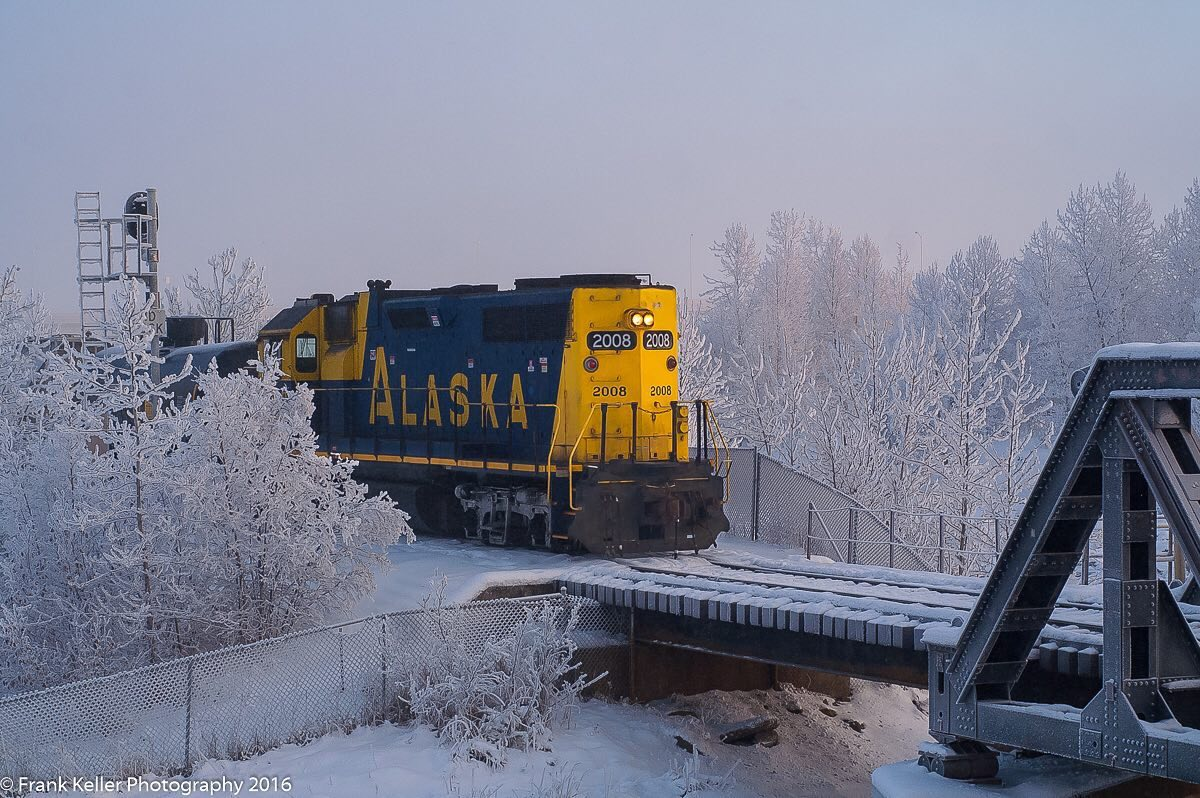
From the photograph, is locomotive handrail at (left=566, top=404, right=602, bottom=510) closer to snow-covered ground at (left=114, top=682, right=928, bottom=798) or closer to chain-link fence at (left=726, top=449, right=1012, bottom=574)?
snow-covered ground at (left=114, top=682, right=928, bottom=798)

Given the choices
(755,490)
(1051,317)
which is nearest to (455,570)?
(755,490)

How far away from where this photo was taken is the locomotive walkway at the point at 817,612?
9797 millimetres

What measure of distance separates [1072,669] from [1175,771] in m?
2.10

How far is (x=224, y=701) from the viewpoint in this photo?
10805 millimetres

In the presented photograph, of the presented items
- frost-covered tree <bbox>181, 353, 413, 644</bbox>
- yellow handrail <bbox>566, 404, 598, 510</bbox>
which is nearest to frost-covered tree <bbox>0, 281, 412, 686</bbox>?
frost-covered tree <bbox>181, 353, 413, 644</bbox>

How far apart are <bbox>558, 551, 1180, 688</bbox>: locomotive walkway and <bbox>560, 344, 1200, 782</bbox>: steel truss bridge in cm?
3

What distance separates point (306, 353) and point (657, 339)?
21.8ft

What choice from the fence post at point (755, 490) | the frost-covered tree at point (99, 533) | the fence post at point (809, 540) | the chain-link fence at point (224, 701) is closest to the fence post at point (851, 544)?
the fence post at point (809, 540)

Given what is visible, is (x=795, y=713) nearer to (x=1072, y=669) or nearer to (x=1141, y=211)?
(x=1072, y=669)

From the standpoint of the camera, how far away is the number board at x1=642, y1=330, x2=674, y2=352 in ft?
52.5

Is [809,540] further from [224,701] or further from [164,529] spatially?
[224,701]

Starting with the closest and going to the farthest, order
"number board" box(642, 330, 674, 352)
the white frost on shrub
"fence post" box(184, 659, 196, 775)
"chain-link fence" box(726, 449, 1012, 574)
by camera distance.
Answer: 1. "fence post" box(184, 659, 196, 775)
2. the white frost on shrub
3. "number board" box(642, 330, 674, 352)
4. "chain-link fence" box(726, 449, 1012, 574)

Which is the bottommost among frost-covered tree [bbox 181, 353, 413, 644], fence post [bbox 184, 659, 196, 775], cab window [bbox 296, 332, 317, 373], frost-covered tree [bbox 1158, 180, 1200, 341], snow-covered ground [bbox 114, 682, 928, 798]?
snow-covered ground [bbox 114, 682, 928, 798]

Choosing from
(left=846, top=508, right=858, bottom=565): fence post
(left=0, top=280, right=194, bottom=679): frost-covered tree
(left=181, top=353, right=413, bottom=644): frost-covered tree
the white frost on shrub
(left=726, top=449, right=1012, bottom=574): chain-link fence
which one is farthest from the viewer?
→ (left=726, top=449, right=1012, bottom=574): chain-link fence
